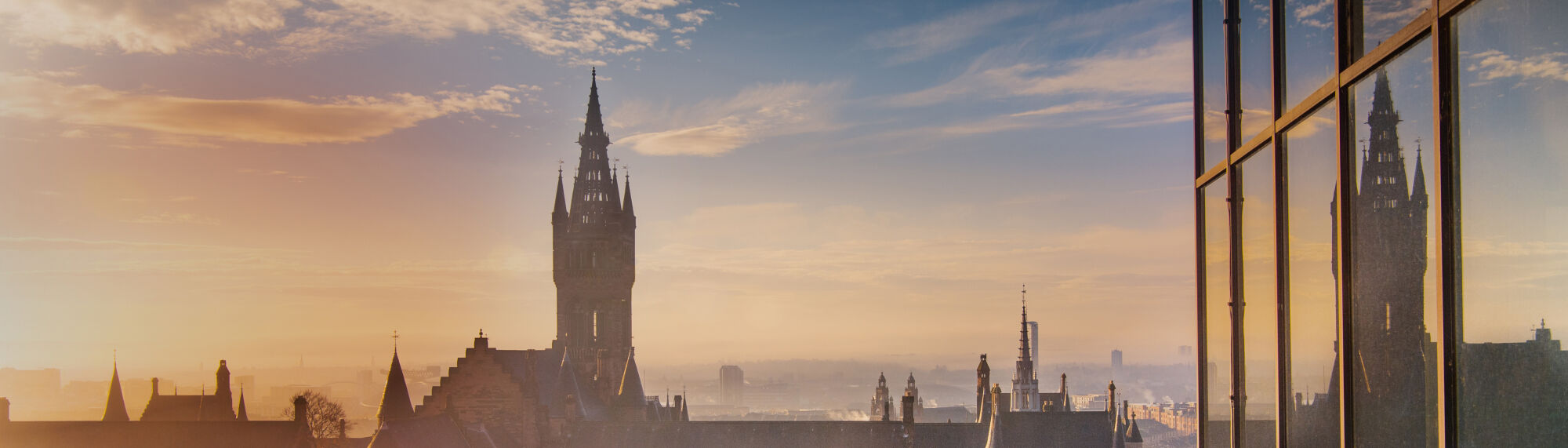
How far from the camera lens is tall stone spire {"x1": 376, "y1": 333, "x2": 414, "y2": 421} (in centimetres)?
4734

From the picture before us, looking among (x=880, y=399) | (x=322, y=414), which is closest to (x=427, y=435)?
(x=322, y=414)

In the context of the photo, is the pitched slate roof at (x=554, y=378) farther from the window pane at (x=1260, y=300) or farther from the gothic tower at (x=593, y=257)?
the window pane at (x=1260, y=300)

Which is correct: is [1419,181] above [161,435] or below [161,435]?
above

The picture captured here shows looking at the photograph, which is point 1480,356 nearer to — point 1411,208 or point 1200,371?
point 1411,208

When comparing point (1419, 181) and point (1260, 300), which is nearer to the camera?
point (1419, 181)

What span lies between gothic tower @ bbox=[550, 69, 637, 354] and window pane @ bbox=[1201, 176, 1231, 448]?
207 ft

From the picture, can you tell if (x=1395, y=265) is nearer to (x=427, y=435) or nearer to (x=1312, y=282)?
(x=1312, y=282)

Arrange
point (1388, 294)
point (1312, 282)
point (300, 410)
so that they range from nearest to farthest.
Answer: point (1388, 294), point (1312, 282), point (300, 410)

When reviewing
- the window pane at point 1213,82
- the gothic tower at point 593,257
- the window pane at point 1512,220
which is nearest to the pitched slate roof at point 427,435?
the gothic tower at point 593,257

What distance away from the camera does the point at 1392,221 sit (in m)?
7.65

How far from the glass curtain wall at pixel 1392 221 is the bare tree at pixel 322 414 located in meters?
61.9

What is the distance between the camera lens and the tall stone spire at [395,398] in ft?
155

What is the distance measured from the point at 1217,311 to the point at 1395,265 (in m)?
5.10

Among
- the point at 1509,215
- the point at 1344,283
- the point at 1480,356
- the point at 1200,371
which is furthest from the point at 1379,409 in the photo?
the point at 1200,371
